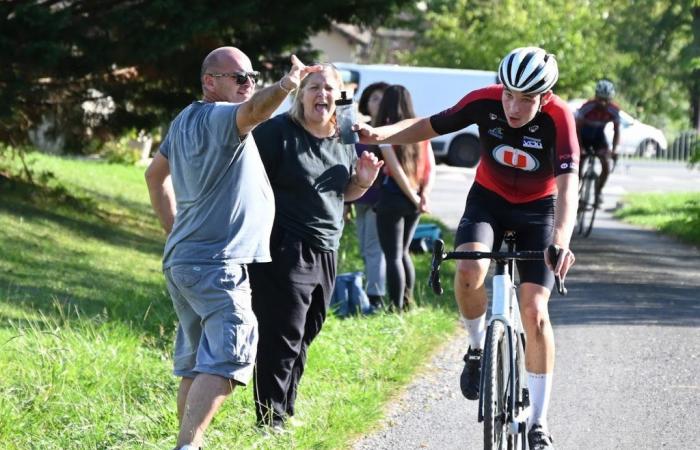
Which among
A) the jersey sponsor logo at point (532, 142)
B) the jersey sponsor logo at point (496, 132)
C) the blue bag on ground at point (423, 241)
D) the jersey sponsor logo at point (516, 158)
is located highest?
the jersey sponsor logo at point (496, 132)

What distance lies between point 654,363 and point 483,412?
4001 mm

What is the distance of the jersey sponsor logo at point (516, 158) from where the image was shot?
6.59 metres

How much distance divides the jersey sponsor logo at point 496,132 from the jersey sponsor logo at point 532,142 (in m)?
0.13

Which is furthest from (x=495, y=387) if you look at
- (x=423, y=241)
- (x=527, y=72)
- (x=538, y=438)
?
(x=423, y=241)

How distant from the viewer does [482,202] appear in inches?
265

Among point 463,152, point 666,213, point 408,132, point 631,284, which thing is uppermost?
point 408,132

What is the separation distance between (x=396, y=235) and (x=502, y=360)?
4.61 meters

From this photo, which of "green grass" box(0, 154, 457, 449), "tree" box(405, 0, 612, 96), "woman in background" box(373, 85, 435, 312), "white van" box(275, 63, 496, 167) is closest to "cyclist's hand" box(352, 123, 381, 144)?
"green grass" box(0, 154, 457, 449)

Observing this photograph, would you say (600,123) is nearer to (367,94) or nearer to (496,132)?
(367,94)

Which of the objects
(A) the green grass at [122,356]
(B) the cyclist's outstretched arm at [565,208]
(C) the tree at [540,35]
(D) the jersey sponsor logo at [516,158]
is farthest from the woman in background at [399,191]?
(C) the tree at [540,35]

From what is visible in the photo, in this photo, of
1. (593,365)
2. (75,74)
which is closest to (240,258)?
(593,365)

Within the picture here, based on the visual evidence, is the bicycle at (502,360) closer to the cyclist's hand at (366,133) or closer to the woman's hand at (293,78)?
the cyclist's hand at (366,133)

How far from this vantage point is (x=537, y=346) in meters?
6.44

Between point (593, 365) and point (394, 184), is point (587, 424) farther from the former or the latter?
point (394, 184)
